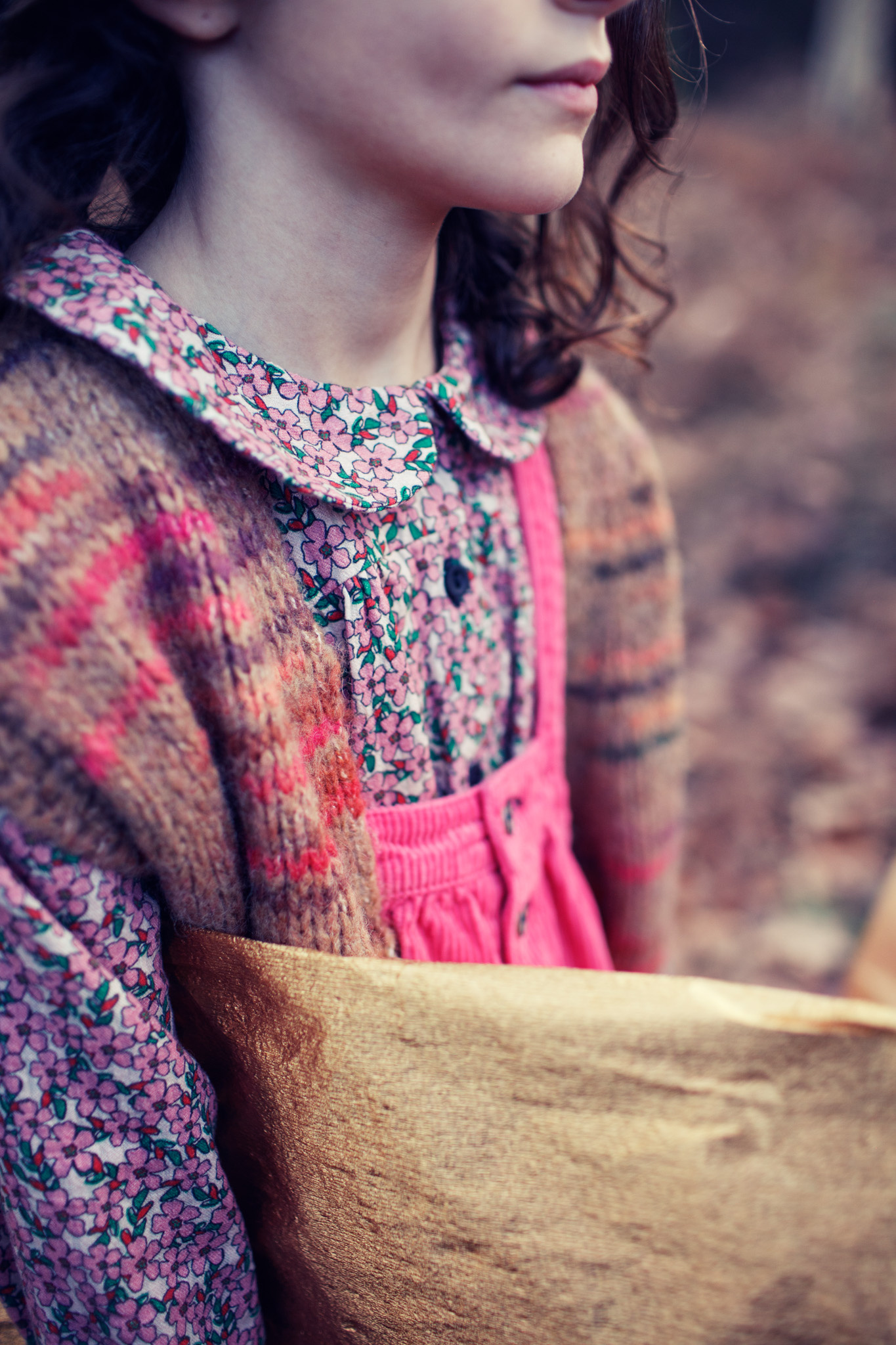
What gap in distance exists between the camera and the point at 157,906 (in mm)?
589

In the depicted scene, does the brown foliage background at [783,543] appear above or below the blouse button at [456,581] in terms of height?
below

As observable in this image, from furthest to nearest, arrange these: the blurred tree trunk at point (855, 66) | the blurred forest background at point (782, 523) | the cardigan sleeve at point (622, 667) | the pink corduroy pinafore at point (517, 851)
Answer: the blurred tree trunk at point (855, 66) < the blurred forest background at point (782, 523) < the cardigan sleeve at point (622, 667) < the pink corduroy pinafore at point (517, 851)

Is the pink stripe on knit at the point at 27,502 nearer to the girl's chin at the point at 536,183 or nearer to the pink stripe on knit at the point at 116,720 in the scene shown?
the pink stripe on knit at the point at 116,720

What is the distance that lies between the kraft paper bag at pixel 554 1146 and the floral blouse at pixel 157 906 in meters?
0.06

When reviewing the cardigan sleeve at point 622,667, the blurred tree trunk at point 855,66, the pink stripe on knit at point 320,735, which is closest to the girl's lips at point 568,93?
the cardigan sleeve at point 622,667

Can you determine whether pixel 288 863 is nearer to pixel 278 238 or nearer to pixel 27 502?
pixel 27 502

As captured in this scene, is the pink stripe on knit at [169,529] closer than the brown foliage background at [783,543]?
Yes

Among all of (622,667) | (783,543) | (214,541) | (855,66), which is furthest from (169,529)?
(855,66)

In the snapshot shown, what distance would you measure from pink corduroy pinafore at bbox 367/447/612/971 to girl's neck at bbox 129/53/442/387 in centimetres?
25

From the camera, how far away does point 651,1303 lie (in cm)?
55

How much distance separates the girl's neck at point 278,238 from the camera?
0.59 metres

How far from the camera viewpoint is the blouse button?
735 millimetres

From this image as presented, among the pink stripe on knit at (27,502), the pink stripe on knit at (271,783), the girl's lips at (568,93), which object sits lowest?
the pink stripe on knit at (271,783)

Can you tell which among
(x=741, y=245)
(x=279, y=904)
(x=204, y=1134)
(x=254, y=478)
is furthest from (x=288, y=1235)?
(x=741, y=245)
